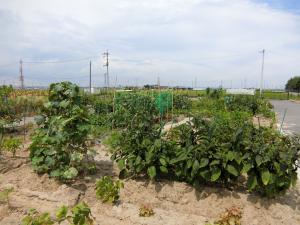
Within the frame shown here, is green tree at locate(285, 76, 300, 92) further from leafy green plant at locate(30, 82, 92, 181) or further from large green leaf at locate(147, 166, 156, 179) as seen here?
large green leaf at locate(147, 166, 156, 179)

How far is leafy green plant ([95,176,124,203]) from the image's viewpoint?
455 centimetres

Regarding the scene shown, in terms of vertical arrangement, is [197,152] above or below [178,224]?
above

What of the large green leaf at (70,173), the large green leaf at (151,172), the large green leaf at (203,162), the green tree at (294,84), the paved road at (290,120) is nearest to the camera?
the large green leaf at (203,162)

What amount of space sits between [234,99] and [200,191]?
16319mm

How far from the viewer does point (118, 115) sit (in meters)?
11.0

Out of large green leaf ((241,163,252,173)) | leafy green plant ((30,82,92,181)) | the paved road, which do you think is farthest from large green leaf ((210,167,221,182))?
the paved road

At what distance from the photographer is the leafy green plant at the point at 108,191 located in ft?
14.9

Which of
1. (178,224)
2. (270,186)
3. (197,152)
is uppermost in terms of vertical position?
(197,152)

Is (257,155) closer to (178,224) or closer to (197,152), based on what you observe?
(197,152)

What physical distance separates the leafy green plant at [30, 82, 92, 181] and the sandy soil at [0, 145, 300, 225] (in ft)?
0.76

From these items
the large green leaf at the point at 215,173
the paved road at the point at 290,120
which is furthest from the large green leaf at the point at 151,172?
the paved road at the point at 290,120

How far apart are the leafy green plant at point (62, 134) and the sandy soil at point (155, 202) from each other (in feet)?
0.76

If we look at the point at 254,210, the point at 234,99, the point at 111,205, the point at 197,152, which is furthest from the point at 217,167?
the point at 234,99

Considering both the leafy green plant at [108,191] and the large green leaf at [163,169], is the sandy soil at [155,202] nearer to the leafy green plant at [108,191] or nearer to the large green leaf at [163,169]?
the leafy green plant at [108,191]
